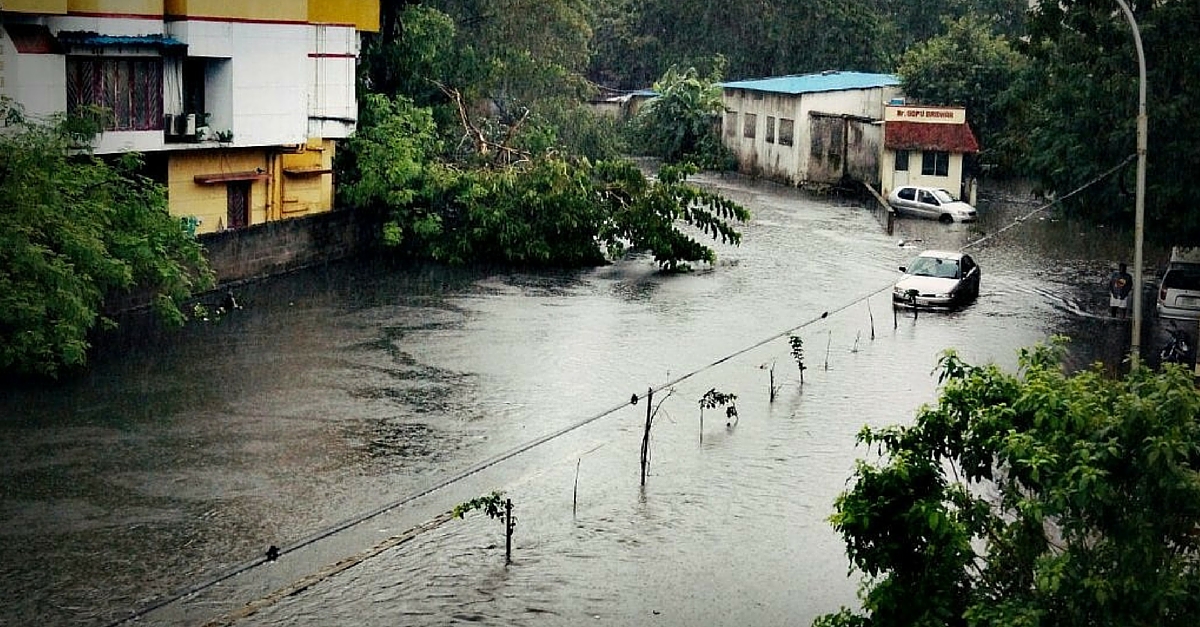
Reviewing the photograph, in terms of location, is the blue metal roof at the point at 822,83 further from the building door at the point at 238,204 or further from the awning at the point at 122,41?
the awning at the point at 122,41

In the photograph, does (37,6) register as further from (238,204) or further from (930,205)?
(930,205)

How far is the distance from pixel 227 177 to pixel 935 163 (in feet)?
87.1

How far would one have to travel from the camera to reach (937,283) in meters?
33.2

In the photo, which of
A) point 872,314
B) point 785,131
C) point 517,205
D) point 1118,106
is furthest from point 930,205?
point 1118,106

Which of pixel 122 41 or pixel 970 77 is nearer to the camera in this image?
pixel 122 41

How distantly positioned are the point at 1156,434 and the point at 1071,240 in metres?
34.9

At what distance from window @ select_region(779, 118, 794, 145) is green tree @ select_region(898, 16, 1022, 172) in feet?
18.3

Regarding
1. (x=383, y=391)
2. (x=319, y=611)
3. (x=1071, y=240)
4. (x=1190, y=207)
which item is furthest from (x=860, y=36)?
(x=319, y=611)

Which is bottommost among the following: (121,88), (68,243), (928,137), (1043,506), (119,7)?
(1043,506)

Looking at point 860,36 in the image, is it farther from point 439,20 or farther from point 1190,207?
point 1190,207

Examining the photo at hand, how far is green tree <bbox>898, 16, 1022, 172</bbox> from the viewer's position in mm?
58594

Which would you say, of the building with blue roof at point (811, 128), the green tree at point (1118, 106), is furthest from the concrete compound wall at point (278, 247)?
the building with blue roof at point (811, 128)

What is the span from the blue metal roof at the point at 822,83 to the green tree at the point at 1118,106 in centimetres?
2448

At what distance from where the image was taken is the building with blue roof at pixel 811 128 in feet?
182
